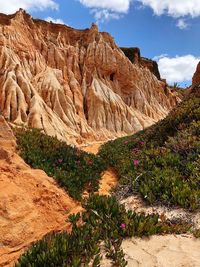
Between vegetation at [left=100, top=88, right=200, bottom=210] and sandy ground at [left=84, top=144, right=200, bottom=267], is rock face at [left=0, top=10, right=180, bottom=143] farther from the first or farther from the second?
sandy ground at [left=84, top=144, right=200, bottom=267]

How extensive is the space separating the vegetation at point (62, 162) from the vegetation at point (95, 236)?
8.24 feet

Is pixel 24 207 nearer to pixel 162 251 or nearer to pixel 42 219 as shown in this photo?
pixel 42 219

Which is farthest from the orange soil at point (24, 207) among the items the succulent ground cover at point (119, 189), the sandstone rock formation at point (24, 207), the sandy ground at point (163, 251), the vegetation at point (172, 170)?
the vegetation at point (172, 170)

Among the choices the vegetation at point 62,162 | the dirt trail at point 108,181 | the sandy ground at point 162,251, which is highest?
the vegetation at point 62,162

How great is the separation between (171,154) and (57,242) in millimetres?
5216

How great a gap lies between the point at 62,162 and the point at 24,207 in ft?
13.9

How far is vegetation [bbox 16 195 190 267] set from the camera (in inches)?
210

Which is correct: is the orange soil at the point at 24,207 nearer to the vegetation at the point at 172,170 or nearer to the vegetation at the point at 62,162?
the vegetation at the point at 62,162

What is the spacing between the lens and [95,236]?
586 centimetres

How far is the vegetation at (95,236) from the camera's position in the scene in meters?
5.33

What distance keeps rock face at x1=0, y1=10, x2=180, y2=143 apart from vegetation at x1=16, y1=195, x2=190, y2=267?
28.8m

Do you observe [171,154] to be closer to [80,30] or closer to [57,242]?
[57,242]

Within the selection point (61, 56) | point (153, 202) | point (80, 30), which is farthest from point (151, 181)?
point (80, 30)

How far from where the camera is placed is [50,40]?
55594 millimetres
